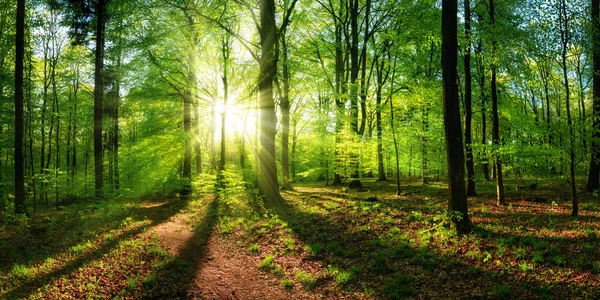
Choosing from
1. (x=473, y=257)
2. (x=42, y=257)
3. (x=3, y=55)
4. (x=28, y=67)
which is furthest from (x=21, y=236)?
(x=28, y=67)

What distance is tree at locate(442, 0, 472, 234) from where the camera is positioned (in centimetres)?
823

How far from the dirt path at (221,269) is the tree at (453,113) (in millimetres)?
4641

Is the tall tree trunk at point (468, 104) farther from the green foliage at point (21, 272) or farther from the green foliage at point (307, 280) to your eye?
the green foliage at point (21, 272)

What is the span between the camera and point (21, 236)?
956cm

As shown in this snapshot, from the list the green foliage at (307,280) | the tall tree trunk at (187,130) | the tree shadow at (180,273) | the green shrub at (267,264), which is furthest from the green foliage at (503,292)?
the tall tree trunk at (187,130)

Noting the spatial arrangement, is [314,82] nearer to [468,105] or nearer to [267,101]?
[267,101]

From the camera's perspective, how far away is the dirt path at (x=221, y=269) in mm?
6340

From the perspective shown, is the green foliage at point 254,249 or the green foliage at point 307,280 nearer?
the green foliage at point 307,280

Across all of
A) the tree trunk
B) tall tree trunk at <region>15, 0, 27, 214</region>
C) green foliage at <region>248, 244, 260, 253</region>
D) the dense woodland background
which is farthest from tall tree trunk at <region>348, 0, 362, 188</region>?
tall tree trunk at <region>15, 0, 27, 214</region>

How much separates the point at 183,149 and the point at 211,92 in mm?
4405

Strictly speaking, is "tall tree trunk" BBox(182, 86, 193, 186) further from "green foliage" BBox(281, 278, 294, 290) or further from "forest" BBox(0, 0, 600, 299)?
"green foliage" BBox(281, 278, 294, 290)

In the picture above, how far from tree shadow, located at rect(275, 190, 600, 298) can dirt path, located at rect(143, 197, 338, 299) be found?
52.4 inches

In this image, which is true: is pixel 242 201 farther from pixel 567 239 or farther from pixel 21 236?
pixel 567 239

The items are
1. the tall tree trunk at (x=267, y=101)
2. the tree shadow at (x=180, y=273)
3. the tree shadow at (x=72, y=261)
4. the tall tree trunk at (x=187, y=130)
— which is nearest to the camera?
the tree shadow at (x=72, y=261)
